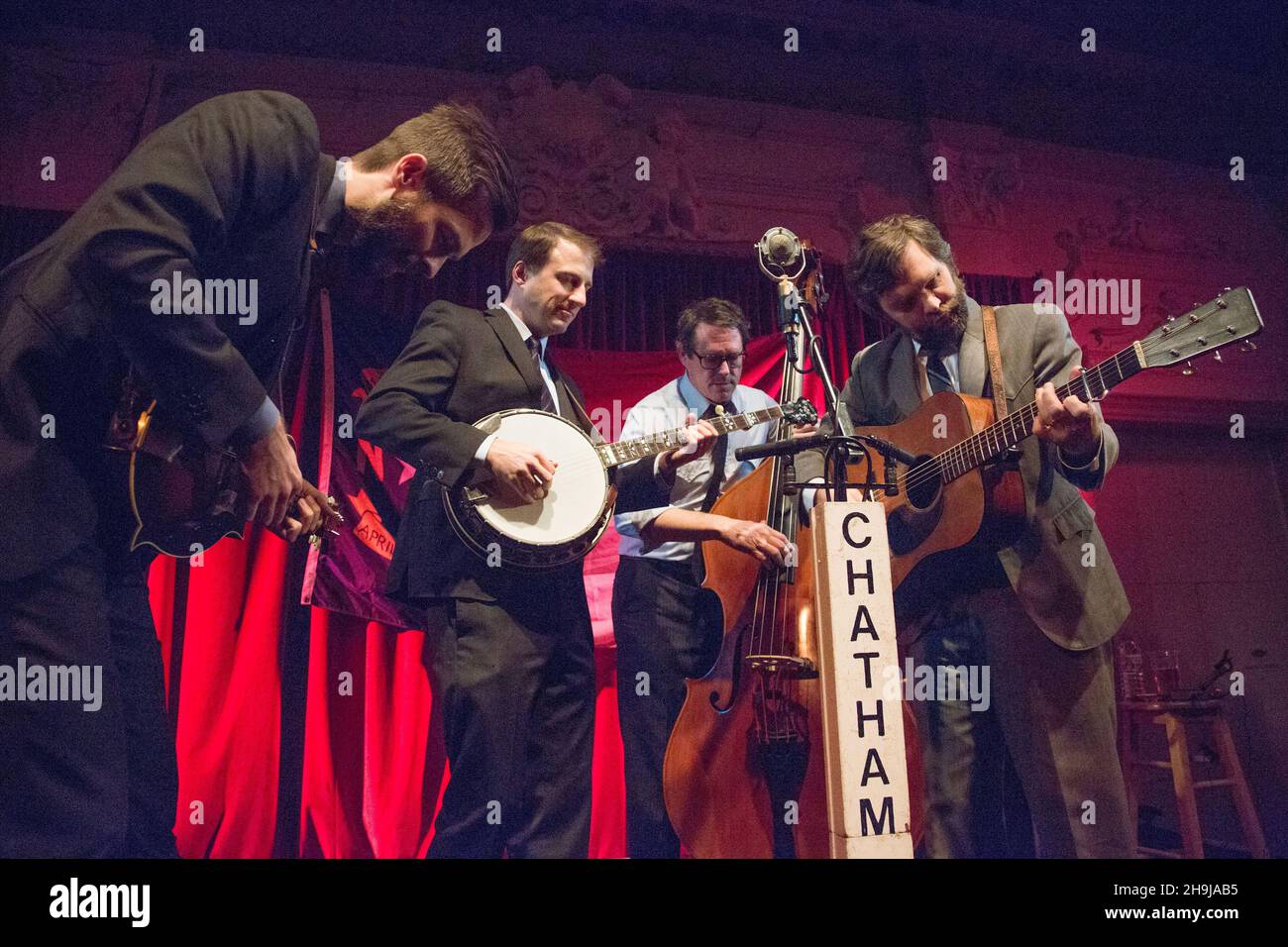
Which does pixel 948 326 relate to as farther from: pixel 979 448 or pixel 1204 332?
pixel 1204 332

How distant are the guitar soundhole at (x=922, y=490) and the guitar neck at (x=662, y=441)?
431mm

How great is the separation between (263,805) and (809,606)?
2092mm

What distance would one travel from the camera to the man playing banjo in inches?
79.7

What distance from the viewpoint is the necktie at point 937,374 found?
2.53 meters

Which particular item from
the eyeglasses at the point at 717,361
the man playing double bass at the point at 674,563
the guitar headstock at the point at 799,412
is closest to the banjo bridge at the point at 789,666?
the man playing double bass at the point at 674,563

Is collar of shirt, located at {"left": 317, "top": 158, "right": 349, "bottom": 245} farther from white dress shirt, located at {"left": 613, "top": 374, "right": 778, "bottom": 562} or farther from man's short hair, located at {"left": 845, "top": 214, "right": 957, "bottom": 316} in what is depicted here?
man's short hair, located at {"left": 845, "top": 214, "right": 957, "bottom": 316}

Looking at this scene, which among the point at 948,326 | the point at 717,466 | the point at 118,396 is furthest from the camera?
the point at 717,466

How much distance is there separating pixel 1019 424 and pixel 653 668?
122 centimetres

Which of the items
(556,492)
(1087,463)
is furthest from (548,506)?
(1087,463)

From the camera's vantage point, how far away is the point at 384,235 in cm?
174

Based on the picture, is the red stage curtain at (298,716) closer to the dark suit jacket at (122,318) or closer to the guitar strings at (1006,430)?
the guitar strings at (1006,430)

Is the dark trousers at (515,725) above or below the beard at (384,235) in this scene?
below

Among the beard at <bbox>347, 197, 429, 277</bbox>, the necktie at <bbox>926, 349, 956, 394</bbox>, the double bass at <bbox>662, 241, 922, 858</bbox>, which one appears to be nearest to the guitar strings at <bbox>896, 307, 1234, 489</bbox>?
the necktie at <bbox>926, 349, 956, 394</bbox>

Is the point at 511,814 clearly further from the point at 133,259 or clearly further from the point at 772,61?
the point at 772,61
